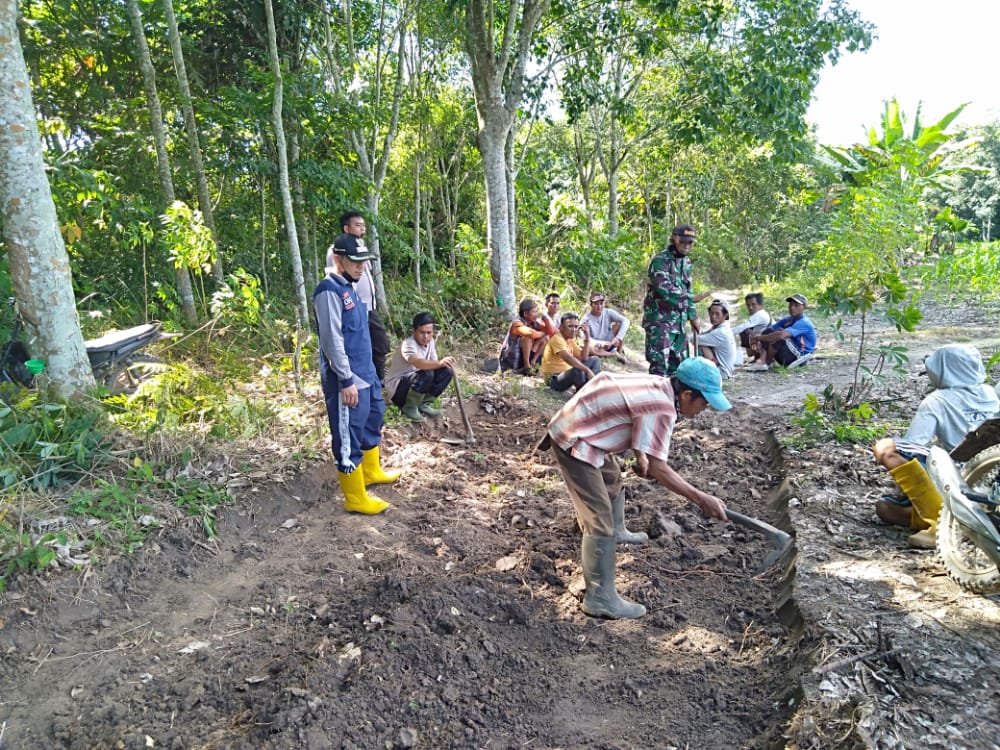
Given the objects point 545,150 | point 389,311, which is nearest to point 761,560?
point 389,311

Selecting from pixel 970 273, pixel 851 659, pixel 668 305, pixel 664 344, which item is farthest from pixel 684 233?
pixel 970 273

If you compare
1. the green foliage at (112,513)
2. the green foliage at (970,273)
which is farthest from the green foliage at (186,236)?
the green foliage at (970,273)

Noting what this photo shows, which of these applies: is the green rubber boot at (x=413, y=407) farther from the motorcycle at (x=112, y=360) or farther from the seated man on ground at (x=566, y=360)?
the motorcycle at (x=112, y=360)

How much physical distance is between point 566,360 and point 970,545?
13.9 ft

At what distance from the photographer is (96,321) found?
6109mm

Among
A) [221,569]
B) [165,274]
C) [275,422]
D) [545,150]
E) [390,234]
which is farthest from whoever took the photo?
[545,150]

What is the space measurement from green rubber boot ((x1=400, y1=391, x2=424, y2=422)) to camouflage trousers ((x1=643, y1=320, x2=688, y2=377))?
7.69 ft

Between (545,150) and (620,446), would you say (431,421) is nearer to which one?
(620,446)

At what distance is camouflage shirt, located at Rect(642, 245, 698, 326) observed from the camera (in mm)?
6125

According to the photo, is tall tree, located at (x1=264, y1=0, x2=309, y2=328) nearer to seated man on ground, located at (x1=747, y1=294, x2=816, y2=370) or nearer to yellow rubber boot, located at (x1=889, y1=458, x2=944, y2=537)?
yellow rubber boot, located at (x1=889, y1=458, x2=944, y2=537)

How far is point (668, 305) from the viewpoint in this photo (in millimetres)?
6211

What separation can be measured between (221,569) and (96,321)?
12.1ft

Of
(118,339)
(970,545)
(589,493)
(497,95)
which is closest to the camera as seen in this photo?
(970,545)

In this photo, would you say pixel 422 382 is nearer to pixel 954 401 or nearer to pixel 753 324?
pixel 954 401
